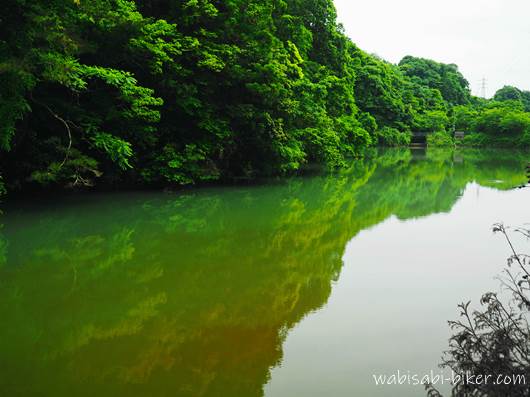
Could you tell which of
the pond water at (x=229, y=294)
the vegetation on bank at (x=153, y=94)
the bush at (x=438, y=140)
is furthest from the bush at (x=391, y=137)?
the pond water at (x=229, y=294)

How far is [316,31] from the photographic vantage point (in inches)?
1059

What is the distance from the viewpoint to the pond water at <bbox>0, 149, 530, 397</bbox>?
158 inches

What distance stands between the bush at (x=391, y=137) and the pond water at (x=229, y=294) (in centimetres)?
3902

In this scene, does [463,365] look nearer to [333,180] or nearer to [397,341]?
[397,341]

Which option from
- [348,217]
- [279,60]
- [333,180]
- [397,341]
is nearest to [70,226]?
[348,217]

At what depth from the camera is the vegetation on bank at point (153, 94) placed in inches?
380

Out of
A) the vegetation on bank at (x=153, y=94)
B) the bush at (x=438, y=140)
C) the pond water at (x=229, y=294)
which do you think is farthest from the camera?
the bush at (x=438, y=140)

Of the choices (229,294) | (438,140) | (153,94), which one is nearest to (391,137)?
(438,140)

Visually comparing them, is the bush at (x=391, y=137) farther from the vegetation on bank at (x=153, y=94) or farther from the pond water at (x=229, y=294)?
the pond water at (x=229, y=294)

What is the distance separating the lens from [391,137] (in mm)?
51438

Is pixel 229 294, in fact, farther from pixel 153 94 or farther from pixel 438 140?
pixel 438 140

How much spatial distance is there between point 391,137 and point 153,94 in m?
40.4

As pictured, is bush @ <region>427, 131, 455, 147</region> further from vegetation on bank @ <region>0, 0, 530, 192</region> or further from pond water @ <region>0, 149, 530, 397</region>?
pond water @ <region>0, 149, 530, 397</region>

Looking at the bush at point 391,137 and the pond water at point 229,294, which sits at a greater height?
the bush at point 391,137
